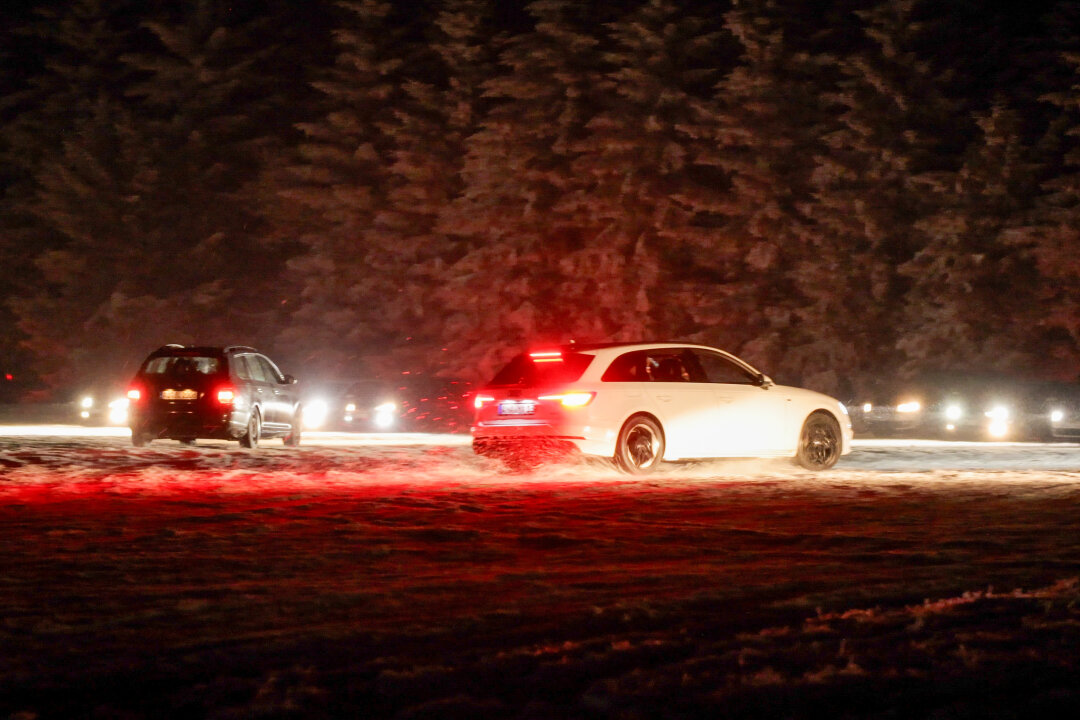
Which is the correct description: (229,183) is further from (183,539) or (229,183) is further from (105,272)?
(183,539)

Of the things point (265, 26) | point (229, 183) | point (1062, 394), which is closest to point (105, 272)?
point (229, 183)

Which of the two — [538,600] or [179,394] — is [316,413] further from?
[538,600]

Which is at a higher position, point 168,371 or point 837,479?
point 168,371

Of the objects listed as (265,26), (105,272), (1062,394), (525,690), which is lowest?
(525,690)

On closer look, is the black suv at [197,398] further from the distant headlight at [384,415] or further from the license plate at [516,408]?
the distant headlight at [384,415]

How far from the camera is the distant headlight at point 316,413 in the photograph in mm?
32906

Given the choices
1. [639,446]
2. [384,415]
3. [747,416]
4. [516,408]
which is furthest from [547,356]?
[384,415]

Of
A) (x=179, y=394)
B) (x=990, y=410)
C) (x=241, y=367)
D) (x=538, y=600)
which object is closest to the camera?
(x=538, y=600)

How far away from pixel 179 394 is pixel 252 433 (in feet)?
3.96

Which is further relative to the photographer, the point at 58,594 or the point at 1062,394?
the point at 1062,394

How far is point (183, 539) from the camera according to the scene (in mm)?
11406

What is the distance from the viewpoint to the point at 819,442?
19094 millimetres

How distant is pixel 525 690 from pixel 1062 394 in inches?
843

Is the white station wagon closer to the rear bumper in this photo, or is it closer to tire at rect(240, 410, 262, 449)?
the rear bumper
